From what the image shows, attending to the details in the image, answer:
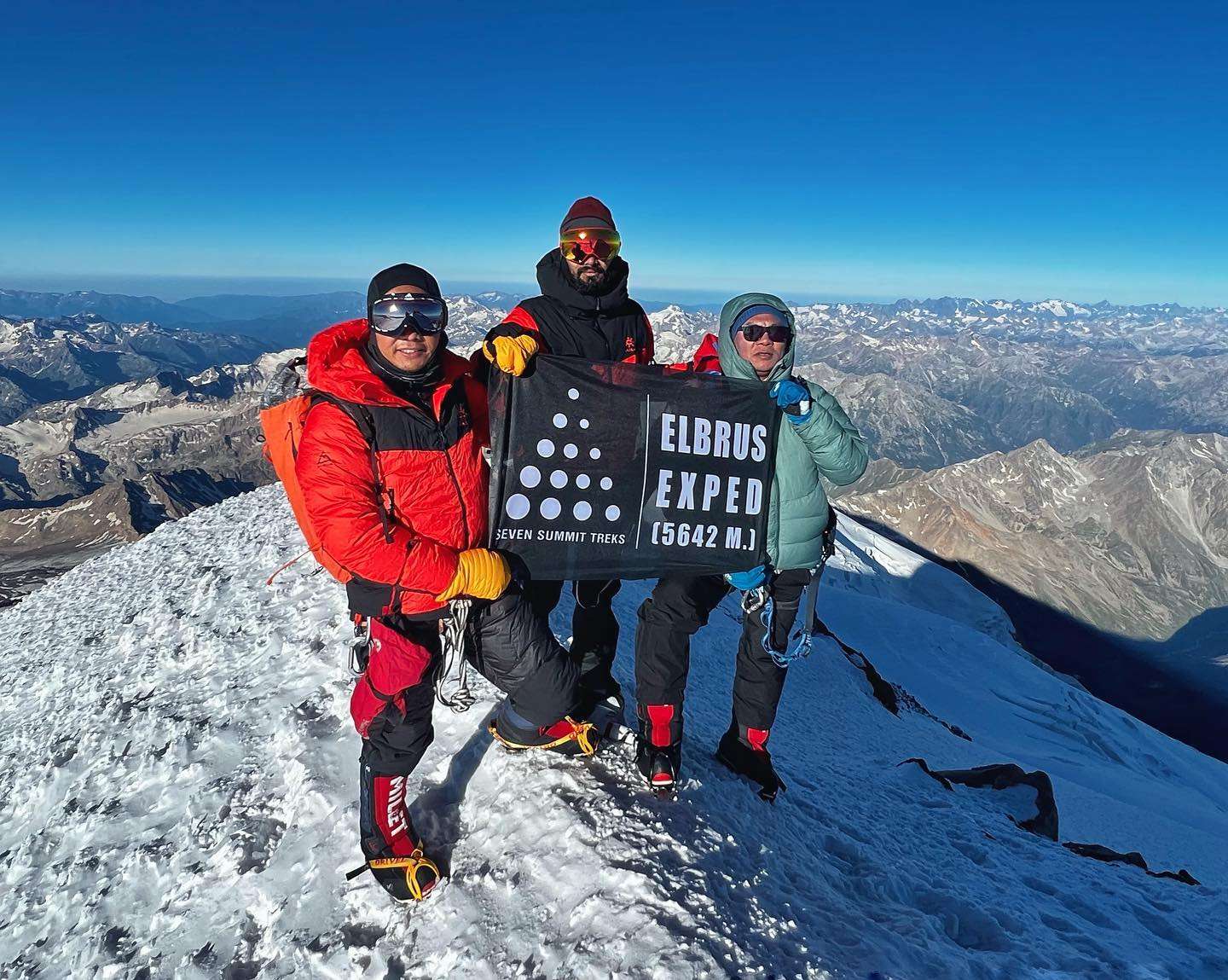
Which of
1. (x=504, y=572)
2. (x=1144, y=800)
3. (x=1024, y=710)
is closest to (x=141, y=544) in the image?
(x=504, y=572)

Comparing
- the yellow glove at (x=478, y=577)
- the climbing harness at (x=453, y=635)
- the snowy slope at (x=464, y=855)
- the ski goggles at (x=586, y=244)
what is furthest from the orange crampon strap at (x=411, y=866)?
the ski goggles at (x=586, y=244)

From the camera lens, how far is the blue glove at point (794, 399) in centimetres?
612

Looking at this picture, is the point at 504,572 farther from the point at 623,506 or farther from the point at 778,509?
the point at 778,509

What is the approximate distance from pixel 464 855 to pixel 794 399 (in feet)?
17.8

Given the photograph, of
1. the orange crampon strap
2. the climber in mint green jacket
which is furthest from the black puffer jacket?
the orange crampon strap

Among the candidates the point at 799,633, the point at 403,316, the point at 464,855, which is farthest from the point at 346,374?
the point at 799,633

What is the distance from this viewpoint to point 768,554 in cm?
694

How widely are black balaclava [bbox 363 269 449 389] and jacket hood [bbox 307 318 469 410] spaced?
0.08 m

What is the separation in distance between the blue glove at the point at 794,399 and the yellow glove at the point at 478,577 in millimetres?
3173

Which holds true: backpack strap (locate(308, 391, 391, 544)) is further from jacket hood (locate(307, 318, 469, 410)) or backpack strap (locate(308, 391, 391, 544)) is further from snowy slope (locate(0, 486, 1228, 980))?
snowy slope (locate(0, 486, 1228, 980))

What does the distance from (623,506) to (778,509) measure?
1712 millimetres

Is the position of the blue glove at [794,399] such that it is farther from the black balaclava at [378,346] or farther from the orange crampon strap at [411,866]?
the orange crampon strap at [411,866]

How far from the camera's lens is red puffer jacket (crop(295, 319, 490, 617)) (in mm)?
4984

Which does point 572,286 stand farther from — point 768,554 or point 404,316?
point 768,554
